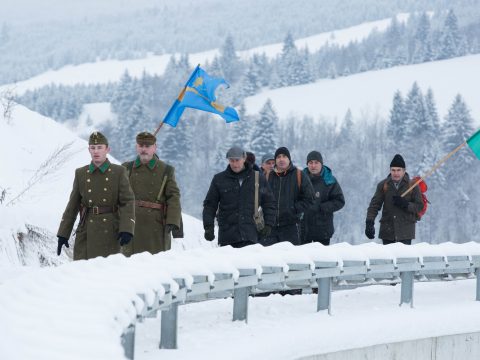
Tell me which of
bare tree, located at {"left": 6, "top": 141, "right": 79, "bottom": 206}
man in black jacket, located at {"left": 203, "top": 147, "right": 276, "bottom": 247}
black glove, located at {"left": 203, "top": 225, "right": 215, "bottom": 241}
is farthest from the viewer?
bare tree, located at {"left": 6, "top": 141, "right": 79, "bottom": 206}

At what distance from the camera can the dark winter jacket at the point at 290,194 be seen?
47.0ft

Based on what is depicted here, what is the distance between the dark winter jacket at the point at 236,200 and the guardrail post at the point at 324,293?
1935mm

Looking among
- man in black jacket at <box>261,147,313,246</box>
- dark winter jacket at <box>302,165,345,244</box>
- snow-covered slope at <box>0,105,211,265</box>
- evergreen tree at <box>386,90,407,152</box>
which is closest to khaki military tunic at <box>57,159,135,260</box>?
man in black jacket at <box>261,147,313,246</box>

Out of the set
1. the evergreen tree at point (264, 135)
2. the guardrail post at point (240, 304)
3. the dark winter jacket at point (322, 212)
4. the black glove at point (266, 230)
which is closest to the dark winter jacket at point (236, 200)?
the black glove at point (266, 230)

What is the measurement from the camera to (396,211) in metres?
15.1

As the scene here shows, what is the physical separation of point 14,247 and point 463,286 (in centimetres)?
534

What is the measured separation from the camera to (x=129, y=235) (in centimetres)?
1177

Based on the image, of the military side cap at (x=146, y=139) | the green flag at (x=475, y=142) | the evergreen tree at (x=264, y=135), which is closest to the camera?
the military side cap at (x=146, y=139)

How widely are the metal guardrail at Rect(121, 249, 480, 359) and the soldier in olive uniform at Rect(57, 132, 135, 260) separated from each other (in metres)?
1.27

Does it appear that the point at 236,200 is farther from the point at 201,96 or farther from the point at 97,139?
the point at 201,96

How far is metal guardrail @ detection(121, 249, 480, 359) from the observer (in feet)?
29.3

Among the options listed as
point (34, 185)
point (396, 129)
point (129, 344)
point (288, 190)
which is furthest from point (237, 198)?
point (396, 129)

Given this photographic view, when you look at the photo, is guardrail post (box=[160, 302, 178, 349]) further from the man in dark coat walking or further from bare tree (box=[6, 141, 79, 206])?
bare tree (box=[6, 141, 79, 206])

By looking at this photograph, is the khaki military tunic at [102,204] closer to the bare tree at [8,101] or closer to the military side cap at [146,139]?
the military side cap at [146,139]
